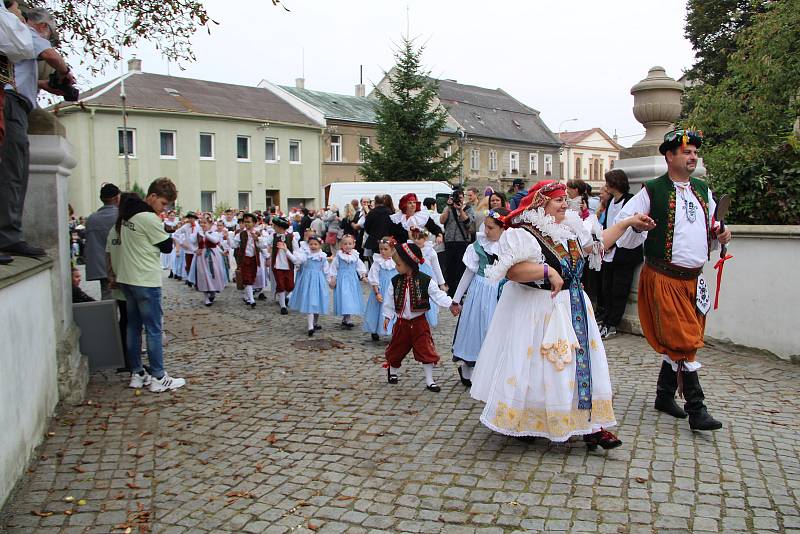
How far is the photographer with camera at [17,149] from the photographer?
16.5 ft

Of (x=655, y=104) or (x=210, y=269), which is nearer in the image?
(x=655, y=104)

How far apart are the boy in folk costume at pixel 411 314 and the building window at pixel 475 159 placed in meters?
46.3

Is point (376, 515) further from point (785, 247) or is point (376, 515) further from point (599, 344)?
point (785, 247)

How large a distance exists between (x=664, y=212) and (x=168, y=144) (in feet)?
114

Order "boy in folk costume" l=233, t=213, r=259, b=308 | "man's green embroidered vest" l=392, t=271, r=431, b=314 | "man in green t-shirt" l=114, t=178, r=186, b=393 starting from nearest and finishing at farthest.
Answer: "man in green t-shirt" l=114, t=178, r=186, b=393 → "man's green embroidered vest" l=392, t=271, r=431, b=314 → "boy in folk costume" l=233, t=213, r=259, b=308

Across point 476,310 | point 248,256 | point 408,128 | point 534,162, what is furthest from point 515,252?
point 534,162

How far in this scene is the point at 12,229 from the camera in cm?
516

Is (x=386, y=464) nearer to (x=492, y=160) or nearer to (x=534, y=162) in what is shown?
(x=492, y=160)

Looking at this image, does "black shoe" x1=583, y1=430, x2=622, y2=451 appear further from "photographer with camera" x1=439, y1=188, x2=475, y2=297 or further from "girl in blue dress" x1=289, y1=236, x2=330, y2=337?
"photographer with camera" x1=439, y1=188, x2=475, y2=297

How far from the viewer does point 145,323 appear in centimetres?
644

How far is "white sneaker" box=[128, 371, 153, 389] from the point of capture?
648 cm

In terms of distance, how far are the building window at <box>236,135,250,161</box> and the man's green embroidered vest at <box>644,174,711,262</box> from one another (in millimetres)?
35861

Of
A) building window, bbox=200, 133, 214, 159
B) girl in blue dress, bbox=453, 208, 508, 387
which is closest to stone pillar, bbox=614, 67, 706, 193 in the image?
girl in blue dress, bbox=453, 208, 508, 387

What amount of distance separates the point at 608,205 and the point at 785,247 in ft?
6.91
